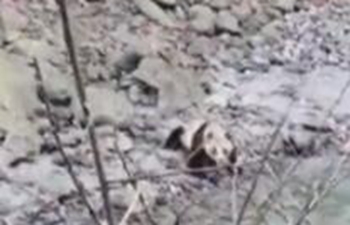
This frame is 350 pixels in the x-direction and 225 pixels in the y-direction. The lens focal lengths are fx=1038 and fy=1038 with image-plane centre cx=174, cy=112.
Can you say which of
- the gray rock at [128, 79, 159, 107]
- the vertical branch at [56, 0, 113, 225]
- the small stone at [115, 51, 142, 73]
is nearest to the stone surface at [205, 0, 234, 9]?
the small stone at [115, 51, 142, 73]

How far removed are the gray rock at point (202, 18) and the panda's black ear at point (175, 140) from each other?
1858mm

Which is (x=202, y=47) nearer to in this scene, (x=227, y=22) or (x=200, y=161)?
(x=227, y=22)

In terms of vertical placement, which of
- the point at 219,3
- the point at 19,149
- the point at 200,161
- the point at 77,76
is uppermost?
the point at 77,76

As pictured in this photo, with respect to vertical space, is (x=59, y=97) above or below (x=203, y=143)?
above

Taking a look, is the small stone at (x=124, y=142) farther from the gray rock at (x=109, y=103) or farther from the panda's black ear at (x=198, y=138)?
the panda's black ear at (x=198, y=138)

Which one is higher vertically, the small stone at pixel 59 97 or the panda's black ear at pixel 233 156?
the small stone at pixel 59 97

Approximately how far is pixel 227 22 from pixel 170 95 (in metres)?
1.45

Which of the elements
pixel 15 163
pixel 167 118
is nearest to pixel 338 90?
pixel 167 118

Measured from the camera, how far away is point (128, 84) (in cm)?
581

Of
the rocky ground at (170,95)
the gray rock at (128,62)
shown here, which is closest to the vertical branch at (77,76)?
the rocky ground at (170,95)

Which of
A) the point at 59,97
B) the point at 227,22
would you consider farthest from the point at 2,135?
the point at 227,22

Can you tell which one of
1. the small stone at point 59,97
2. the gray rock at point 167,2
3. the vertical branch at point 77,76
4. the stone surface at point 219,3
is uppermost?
the vertical branch at point 77,76

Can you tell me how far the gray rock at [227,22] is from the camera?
7.02 m

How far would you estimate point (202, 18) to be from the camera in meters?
7.03
